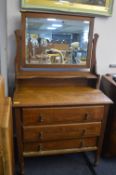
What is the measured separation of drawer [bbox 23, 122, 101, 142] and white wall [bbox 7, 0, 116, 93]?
52 cm

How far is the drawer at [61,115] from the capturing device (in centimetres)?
145

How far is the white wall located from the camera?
5.25 ft

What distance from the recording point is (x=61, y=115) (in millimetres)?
1496

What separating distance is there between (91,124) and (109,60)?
28.3 inches

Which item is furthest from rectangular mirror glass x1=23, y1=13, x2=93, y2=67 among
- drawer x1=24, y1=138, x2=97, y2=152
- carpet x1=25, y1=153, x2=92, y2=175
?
carpet x1=25, y1=153, x2=92, y2=175

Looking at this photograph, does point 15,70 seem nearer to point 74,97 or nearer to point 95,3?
point 74,97

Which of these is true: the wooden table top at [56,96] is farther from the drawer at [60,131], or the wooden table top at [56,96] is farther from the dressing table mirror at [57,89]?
the drawer at [60,131]

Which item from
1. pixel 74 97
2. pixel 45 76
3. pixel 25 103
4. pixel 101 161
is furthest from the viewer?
pixel 101 161

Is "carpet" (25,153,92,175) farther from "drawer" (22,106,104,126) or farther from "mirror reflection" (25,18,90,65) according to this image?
"mirror reflection" (25,18,90,65)

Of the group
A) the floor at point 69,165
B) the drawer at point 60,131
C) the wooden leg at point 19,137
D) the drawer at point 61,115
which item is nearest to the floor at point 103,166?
the floor at point 69,165

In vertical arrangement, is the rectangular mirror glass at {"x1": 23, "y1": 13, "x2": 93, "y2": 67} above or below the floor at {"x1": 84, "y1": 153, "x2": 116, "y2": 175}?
above

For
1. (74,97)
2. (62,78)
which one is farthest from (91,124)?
(62,78)

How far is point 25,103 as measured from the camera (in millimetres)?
1409

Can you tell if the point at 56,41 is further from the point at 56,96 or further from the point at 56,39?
the point at 56,96
